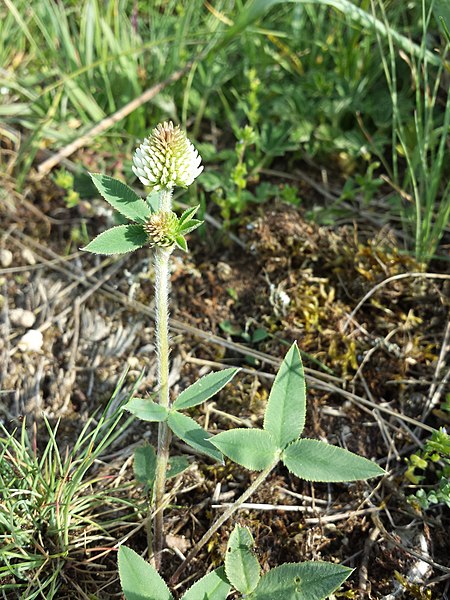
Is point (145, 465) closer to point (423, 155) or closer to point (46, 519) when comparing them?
point (46, 519)

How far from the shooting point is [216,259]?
2.41m

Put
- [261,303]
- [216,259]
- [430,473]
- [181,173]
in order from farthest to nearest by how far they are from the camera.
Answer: [216,259] → [261,303] → [430,473] → [181,173]

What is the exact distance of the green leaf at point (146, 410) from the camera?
4.66 feet

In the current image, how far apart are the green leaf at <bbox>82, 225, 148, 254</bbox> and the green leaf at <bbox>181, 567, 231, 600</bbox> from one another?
74 cm

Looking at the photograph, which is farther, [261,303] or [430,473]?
[261,303]

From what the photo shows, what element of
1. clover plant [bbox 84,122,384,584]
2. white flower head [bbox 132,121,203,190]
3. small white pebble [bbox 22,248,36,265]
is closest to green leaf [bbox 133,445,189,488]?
clover plant [bbox 84,122,384,584]

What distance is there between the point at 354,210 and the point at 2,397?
4.81 feet

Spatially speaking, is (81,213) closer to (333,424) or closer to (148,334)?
(148,334)

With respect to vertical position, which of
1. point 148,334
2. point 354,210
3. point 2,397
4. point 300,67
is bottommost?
point 2,397

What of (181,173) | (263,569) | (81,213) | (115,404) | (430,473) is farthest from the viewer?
(81,213)

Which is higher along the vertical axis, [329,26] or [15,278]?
[329,26]

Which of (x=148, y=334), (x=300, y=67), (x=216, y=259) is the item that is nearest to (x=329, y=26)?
(x=300, y=67)

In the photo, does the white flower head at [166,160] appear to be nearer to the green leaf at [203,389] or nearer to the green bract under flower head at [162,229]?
the green bract under flower head at [162,229]

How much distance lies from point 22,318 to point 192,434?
1.09 m
